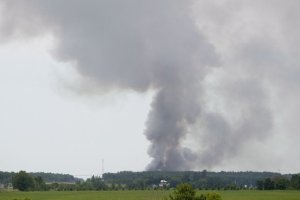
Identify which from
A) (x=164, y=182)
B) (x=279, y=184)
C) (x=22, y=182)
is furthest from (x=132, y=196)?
(x=164, y=182)

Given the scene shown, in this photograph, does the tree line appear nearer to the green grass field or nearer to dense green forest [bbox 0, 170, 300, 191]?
dense green forest [bbox 0, 170, 300, 191]

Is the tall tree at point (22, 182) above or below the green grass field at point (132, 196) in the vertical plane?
above

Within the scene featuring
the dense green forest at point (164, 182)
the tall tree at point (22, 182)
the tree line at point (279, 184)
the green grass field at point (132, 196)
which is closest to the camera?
the green grass field at point (132, 196)

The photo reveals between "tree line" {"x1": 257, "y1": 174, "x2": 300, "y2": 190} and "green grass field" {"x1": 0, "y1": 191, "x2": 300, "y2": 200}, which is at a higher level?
"tree line" {"x1": 257, "y1": 174, "x2": 300, "y2": 190}

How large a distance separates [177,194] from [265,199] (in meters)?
51.9

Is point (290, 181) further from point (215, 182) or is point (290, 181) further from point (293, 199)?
point (293, 199)

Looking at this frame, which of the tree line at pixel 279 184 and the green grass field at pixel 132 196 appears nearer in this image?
the green grass field at pixel 132 196

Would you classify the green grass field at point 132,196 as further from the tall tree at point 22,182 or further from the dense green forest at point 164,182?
the dense green forest at point 164,182

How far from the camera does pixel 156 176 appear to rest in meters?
191

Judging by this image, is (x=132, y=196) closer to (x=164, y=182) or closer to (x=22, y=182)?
(x=22, y=182)

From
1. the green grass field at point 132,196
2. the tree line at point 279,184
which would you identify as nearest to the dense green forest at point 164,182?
the tree line at point 279,184

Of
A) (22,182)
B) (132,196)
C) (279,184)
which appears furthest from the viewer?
(279,184)

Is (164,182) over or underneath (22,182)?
underneath

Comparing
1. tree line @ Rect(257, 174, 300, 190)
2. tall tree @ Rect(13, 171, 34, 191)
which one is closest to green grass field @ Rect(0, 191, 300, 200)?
tall tree @ Rect(13, 171, 34, 191)
